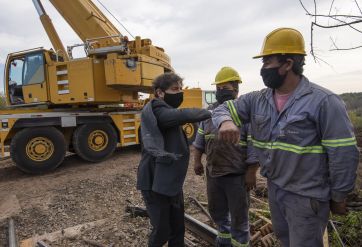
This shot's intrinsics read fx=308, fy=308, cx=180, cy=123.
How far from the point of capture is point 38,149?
A: 291 inches

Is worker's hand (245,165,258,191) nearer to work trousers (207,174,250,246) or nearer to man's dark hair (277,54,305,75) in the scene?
work trousers (207,174,250,246)

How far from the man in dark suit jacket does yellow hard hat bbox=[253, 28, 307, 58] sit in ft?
3.22

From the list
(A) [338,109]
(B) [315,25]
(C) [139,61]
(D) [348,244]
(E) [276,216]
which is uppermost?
(C) [139,61]

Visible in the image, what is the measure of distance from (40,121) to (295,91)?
6.91 m

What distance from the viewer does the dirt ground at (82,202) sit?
4.08 metres

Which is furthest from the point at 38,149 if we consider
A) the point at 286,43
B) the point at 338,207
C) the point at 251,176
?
the point at 338,207

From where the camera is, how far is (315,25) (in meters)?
2.46

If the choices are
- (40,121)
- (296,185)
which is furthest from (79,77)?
(296,185)

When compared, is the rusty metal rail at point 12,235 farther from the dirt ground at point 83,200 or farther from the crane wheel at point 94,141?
the crane wheel at point 94,141

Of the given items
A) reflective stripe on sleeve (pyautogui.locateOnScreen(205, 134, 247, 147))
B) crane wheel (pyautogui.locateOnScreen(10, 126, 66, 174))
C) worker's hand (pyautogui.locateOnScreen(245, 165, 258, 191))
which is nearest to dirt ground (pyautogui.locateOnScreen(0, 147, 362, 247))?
crane wheel (pyautogui.locateOnScreen(10, 126, 66, 174))

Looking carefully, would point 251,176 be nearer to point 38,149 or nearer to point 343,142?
point 343,142

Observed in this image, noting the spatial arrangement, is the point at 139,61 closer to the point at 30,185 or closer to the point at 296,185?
the point at 30,185

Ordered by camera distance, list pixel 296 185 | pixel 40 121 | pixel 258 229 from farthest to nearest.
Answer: pixel 40 121
pixel 258 229
pixel 296 185

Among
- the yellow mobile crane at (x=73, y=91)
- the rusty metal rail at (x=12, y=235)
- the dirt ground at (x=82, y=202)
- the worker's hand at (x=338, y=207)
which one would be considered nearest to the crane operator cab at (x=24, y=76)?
the yellow mobile crane at (x=73, y=91)
